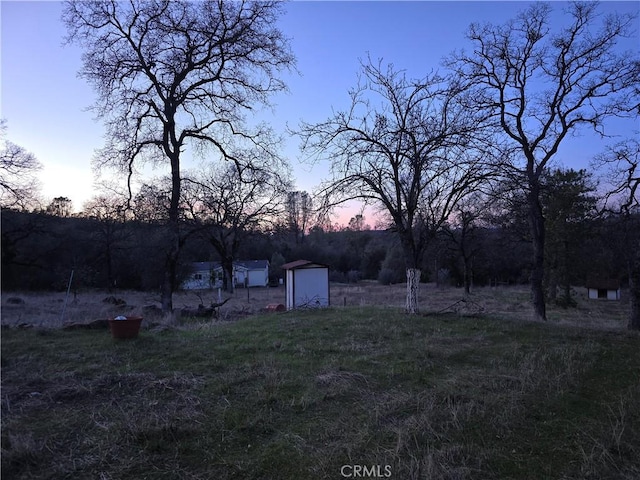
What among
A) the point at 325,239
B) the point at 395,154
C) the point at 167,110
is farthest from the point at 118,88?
the point at 325,239

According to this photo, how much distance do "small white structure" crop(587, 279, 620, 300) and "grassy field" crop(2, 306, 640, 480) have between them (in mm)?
34376

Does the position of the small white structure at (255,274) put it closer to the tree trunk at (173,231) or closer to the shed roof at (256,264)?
the shed roof at (256,264)

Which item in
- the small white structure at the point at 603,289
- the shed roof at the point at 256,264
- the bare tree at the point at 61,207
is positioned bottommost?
the small white structure at the point at 603,289

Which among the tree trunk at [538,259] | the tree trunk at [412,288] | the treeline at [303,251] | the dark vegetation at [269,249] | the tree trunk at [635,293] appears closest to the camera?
the tree trunk at [635,293]

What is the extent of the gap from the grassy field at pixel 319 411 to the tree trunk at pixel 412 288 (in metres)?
5.04

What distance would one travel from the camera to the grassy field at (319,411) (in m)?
3.47

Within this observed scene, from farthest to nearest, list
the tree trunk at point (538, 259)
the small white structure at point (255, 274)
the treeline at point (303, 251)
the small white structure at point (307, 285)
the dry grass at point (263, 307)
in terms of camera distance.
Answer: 1. the small white structure at point (255, 274)
2. the treeline at point (303, 251)
3. the small white structure at point (307, 285)
4. the dry grass at point (263, 307)
5. the tree trunk at point (538, 259)

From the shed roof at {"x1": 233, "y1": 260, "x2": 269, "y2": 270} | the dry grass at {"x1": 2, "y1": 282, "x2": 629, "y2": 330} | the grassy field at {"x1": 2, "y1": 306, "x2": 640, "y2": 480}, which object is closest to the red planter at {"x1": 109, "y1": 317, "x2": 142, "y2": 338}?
the grassy field at {"x1": 2, "y1": 306, "x2": 640, "y2": 480}

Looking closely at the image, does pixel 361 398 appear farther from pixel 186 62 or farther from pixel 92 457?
pixel 186 62

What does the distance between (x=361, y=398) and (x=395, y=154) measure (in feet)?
31.7

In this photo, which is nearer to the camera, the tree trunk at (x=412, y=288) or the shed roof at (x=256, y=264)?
the tree trunk at (x=412, y=288)

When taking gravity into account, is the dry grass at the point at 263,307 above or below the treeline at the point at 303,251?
below

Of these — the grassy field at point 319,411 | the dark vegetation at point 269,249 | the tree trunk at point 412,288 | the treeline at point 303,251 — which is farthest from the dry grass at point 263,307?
the grassy field at point 319,411

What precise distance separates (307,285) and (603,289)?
1261 inches
